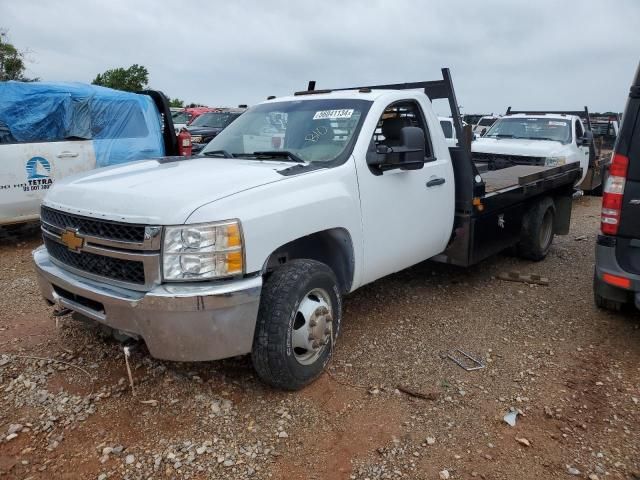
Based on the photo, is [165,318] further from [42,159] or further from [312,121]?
[42,159]

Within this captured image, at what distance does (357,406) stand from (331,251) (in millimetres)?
1071

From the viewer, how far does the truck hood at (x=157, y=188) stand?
112 inches

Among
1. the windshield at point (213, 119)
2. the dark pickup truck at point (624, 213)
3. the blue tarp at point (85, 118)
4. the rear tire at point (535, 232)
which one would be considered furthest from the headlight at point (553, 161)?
the windshield at point (213, 119)

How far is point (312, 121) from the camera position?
4.11 metres

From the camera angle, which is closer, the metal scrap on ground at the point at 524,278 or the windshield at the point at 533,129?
the metal scrap on ground at the point at 524,278

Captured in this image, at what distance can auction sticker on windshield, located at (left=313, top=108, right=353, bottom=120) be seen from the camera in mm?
4023

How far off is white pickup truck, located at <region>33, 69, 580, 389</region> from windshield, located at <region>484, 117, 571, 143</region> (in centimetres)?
716

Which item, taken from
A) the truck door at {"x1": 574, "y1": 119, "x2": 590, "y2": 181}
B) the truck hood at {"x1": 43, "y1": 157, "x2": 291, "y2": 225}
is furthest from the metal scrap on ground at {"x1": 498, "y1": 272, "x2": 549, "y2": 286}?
the truck door at {"x1": 574, "y1": 119, "x2": 590, "y2": 181}

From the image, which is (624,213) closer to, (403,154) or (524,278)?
(403,154)

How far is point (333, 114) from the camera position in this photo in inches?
160

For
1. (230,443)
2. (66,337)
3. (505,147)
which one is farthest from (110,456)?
(505,147)

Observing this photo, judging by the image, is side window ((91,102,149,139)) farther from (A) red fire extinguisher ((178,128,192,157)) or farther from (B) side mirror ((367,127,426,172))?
(B) side mirror ((367,127,426,172))

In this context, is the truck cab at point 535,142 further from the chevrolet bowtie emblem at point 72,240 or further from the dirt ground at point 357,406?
the chevrolet bowtie emblem at point 72,240

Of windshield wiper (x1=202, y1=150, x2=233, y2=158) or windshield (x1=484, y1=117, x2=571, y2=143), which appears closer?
windshield wiper (x1=202, y1=150, x2=233, y2=158)
